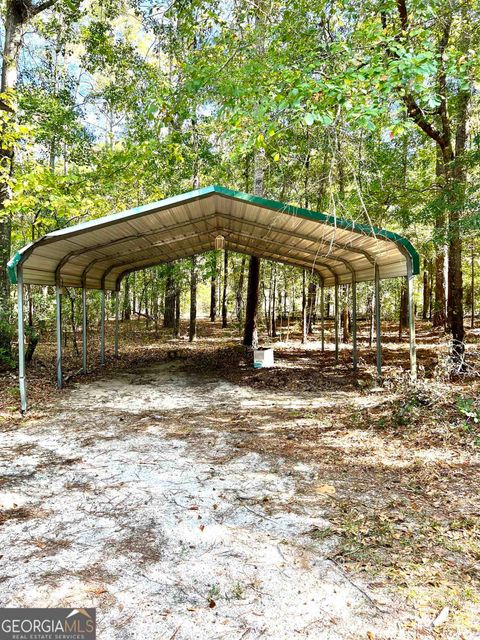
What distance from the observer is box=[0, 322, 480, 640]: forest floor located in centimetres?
220

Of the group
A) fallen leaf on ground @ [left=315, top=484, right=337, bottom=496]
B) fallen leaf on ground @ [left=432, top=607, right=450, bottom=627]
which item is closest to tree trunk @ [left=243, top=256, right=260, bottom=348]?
fallen leaf on ground @ [left=315, top=484, right=337, bottom=496]


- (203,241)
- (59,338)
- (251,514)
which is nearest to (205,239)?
(203,241)

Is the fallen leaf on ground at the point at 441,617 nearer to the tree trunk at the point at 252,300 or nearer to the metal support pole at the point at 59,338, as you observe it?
the metal support pole at the point at 59,338

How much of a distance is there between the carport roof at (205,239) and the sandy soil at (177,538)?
113 inches

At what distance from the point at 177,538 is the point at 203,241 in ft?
29.4

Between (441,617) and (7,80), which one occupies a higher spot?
(7,80)

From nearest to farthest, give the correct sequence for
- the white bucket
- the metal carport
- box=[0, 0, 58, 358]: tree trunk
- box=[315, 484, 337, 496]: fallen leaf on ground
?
box=[315, 484, 337, 496]: fallen leaf on ground → the metal carport → box=[0, 0, 58, 358]: tree trunk → the white bucket

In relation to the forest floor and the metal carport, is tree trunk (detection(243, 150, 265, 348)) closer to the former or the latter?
the metal carport

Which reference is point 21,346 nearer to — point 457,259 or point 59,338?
point 59,338

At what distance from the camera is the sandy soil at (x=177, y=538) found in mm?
2137

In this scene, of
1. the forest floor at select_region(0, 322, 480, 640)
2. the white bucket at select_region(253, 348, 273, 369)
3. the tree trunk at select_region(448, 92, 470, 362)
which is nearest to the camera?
the forest floor at select_region(0, 322, 480, 640)

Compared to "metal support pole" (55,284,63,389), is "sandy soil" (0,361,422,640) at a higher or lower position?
lower

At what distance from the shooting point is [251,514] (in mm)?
3252

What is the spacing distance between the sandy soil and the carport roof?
9.41 feet
